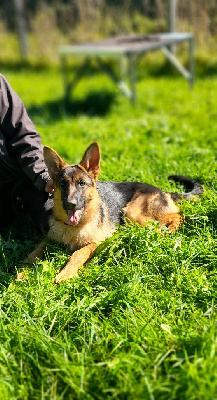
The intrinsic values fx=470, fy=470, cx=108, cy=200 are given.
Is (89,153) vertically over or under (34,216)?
over

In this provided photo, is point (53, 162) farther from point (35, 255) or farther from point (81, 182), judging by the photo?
point (35, 255)

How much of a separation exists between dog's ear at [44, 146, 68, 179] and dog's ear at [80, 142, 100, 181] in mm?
159

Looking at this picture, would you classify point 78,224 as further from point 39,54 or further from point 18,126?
point 39,54

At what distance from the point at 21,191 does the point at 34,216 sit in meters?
0.30

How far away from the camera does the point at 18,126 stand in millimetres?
4086

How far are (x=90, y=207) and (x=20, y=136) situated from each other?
102 cm

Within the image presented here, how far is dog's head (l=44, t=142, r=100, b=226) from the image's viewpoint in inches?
132

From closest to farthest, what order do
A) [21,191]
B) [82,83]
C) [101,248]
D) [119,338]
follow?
[119,338]
[101,248]
[21,191]
[82,83]

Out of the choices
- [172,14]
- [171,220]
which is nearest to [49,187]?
[171,220]

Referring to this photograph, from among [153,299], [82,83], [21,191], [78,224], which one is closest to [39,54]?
[82,83]

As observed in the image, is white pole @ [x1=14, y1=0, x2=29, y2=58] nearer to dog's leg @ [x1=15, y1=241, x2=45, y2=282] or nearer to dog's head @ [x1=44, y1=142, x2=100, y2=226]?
dog's head @ [x1=44, y1=142, x2=100, y2=226]

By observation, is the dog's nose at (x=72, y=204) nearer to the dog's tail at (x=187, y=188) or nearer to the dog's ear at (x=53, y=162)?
the dog's ear at (x=53, y=162)

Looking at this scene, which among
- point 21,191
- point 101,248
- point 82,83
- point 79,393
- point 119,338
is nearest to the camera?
point 79,393

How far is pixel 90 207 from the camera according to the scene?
3559 mm
